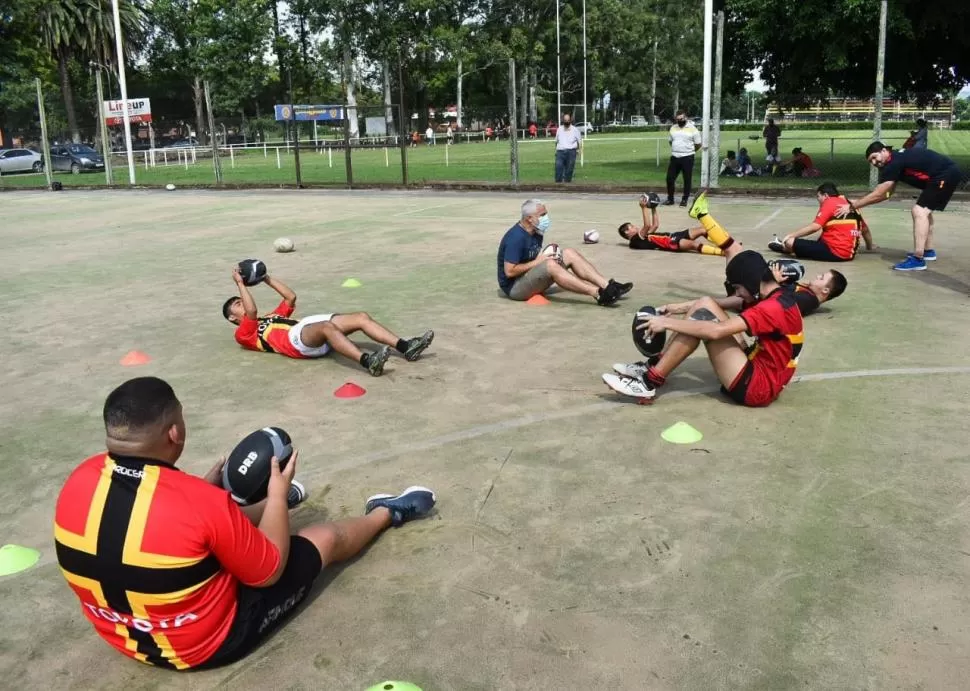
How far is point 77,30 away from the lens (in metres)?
56.8

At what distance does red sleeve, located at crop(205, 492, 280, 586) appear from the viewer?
2826 millimetres

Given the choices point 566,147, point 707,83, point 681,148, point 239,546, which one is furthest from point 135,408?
point 566,147

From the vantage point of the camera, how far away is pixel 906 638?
3.17 meters

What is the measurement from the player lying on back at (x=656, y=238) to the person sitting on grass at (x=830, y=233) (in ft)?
3.43

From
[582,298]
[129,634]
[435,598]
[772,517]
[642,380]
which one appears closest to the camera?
[129,634]

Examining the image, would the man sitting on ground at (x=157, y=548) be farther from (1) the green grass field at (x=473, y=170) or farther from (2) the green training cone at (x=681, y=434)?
(1) the green grass field at (x=473, y=170)

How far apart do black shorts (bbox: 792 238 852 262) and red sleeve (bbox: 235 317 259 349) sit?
728cm

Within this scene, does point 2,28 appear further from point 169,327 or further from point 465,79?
point 169,327

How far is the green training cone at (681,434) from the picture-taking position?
5.11 metres

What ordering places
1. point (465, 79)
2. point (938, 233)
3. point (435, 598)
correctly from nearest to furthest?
point (435, 598) → point (938, 233) → point (465, 79)

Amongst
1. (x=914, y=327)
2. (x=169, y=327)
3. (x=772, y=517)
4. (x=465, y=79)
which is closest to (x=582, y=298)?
(x=914, y=327)

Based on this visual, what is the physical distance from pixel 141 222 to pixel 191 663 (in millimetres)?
16220

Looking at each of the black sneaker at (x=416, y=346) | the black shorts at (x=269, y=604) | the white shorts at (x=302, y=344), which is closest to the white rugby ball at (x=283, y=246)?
the white shorts at (x=302, y=344)

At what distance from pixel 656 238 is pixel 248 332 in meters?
6.68
